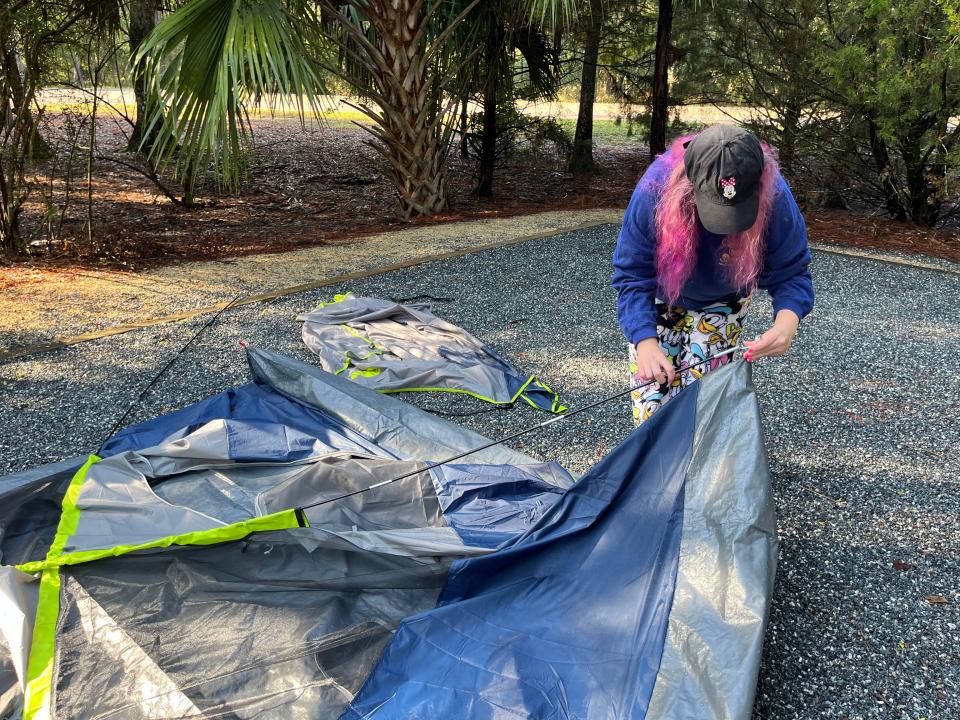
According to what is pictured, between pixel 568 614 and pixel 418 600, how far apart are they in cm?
41

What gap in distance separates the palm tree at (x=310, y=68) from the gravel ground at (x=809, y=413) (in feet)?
3.88

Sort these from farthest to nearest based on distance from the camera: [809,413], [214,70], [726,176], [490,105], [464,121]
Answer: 1. [464,121]
2. [490,105]
3. [214,70]
4. [809,413]
5. [726,176]

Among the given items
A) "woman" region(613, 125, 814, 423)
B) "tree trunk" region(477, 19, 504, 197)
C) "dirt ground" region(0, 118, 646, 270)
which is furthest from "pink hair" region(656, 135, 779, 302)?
"tree trunk" region(477, 19, 504, 197)

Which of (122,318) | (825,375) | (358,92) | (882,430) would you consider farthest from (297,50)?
(882,430)

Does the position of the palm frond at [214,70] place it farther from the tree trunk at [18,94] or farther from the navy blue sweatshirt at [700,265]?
the navy blue sweatshirt at [700,265]

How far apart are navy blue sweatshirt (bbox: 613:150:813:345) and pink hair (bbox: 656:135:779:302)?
0.09 ft

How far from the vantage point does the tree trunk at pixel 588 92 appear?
9867mm

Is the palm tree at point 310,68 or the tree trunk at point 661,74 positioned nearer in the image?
the palm tree at point 310,68

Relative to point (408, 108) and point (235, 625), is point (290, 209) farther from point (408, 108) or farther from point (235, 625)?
point (235, 625)

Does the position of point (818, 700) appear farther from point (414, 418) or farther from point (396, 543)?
point (414, 418)

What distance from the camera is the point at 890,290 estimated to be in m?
5.46

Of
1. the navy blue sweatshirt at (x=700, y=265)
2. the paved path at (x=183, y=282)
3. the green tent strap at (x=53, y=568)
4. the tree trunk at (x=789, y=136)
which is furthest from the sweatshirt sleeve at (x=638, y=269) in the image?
the tree trunk at (x=789, y=136)

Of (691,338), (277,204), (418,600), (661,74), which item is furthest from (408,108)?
(418,600)

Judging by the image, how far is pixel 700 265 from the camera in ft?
6.74
